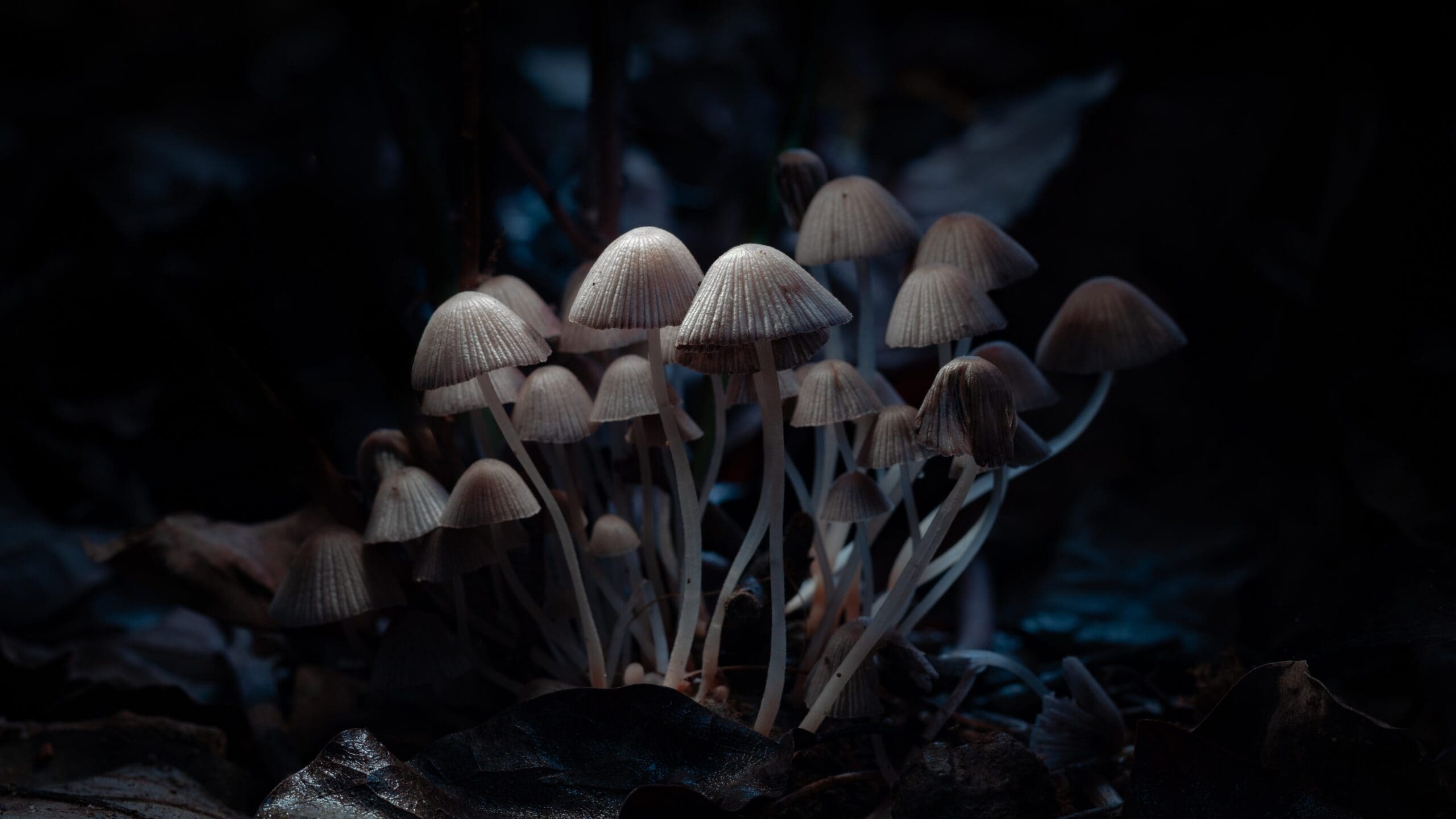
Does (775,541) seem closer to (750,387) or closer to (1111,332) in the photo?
(750,387)

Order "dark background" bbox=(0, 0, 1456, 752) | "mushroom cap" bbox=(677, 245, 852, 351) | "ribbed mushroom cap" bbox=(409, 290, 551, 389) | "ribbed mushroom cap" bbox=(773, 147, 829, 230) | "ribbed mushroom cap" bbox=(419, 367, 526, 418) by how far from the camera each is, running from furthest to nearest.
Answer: "dark background" bbox=(0, 0, 1456, 752) < "ribbed mushroom cap" bbox=(773, 147, 829, 230) < "ribbed mushroom cap" bbox=(419, 367, 526, 418) < "ribbed mushroom cap" bbox=(409, 290, 551, 389) < "mushroom cap" bbox=(677, 245, 852, 351)

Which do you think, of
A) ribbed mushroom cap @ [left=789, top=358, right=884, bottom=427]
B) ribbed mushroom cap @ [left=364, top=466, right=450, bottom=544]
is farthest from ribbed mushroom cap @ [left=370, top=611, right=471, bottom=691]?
ribbed mushroom cap @ [left=789, top=358, right=884, bottom=427]

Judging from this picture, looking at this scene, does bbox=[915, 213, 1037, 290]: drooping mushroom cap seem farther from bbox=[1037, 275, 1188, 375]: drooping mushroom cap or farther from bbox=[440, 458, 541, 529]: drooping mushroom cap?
bbox=[440, 458, 541, 529]: drooping mushroom cap

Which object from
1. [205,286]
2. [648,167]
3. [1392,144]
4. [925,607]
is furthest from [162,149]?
[1392,144]

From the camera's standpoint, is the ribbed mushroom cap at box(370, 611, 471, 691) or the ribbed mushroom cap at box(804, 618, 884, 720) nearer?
the ribbed mushroom cap at box(804, 618, 884, 720)

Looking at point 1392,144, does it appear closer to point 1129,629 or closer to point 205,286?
point 1129,629

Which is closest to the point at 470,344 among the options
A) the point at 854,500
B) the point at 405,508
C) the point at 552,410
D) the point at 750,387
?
the point at 552,410

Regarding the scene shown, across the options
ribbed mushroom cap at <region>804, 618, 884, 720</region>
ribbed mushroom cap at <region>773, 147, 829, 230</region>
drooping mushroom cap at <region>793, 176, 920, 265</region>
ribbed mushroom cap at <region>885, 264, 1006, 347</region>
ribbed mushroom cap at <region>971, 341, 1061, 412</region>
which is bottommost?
ribbed mushroom cap at <region>804, 618, 884, 720</region>
